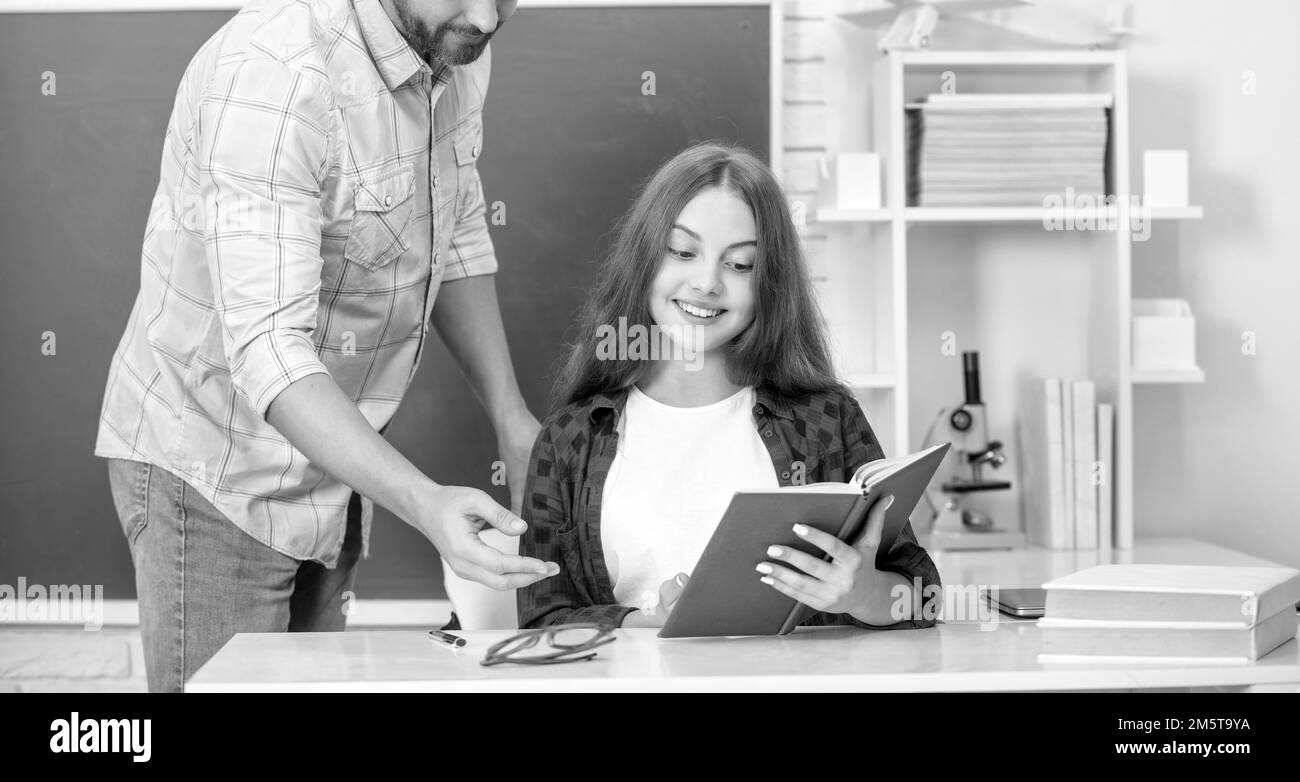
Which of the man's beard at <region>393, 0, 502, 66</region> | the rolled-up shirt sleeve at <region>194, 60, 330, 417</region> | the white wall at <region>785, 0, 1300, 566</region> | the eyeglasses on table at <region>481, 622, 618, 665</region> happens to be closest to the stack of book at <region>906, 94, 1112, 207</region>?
the white wall at <region>785, 0, 1300, 566</region>

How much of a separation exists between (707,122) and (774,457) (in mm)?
1022

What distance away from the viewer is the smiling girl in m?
1.68

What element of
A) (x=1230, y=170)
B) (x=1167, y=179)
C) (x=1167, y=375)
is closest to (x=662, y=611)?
(x=1167, y=375)

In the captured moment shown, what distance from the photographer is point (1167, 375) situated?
2.47m

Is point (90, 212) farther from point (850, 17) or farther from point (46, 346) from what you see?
point (850, 17)

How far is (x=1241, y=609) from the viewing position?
3.92 feet

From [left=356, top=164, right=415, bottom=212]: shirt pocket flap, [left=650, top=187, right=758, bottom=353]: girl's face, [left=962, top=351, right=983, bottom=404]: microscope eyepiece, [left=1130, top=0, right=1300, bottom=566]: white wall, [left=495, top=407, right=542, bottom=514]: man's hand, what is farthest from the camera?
[left=1130, top=0, right=1300, bottom=566]: white wall

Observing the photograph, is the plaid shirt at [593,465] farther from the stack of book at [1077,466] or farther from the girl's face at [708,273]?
the stack of book at [1077,466]

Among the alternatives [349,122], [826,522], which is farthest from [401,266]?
[826,522]

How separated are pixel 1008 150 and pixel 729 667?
1.60 metres

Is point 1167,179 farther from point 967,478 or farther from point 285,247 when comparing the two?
point 285,247

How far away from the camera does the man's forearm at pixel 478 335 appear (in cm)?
192

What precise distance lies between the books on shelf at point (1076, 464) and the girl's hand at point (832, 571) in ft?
4.05

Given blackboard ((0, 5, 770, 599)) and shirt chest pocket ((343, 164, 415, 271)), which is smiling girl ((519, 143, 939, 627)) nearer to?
shirt chest pocket ((343, 164, 415, 271))
